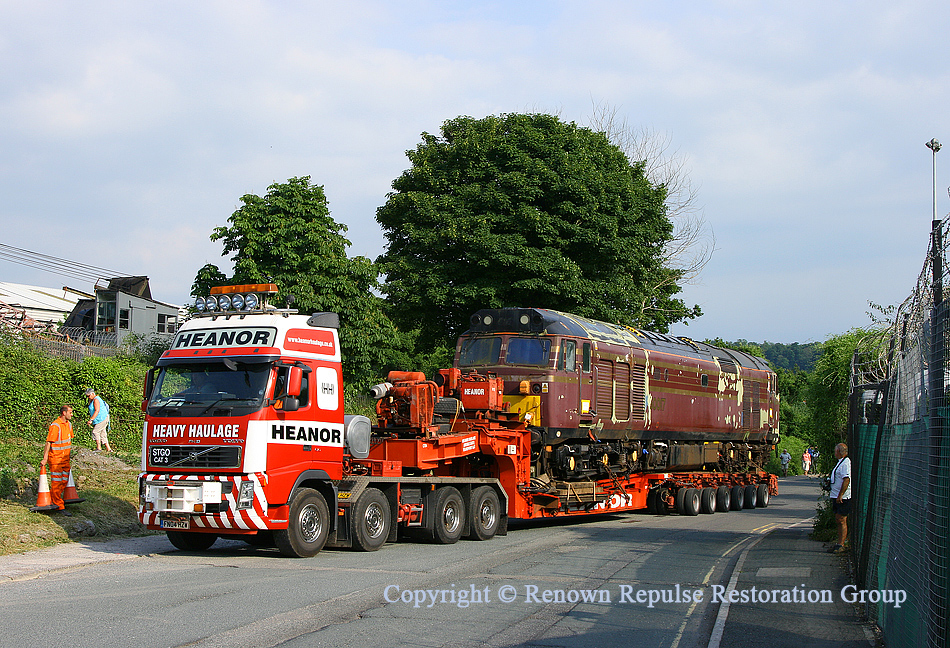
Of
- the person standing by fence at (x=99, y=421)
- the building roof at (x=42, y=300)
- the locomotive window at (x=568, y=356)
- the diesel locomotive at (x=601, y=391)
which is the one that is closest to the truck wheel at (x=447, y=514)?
the diesel locomotive at (x=601, y=391)

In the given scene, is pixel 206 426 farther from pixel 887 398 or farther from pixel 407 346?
pixel 407 346

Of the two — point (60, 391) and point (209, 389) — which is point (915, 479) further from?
point (60, 391)

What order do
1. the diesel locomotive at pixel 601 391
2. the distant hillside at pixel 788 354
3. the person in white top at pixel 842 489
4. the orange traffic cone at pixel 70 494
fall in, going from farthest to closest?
the distant hillside at pixel 788 354 < the diesel locomotive at pixel 601 391 < the orange traffic cone at pixel 70 494 < the person in white top at pixel 842 489

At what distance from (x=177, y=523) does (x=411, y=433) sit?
440cm

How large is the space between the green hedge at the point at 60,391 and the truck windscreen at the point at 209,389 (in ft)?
31.1

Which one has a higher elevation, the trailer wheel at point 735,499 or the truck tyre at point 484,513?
the truck tyre at point 484,513

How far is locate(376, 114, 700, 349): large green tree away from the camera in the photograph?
2789 cm

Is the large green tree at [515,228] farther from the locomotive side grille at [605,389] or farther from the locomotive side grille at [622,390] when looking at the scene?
the locomotive side grille at [605,389]

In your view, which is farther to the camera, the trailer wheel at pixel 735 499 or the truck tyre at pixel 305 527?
the trailer wheel at pixel 735 499

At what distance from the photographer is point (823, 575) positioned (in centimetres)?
1156

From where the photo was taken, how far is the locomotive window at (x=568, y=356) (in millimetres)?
17594

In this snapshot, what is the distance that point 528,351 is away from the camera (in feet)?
58.0

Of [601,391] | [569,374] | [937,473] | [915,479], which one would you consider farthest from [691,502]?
[937,473]

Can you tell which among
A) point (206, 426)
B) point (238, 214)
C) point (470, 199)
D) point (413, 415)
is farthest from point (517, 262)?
point (206, 426)
